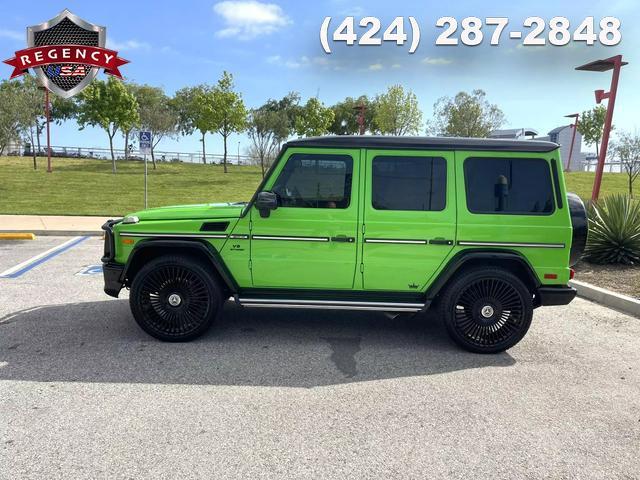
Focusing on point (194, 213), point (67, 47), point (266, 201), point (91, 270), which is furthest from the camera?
point (67, 47)

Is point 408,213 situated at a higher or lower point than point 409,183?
lower

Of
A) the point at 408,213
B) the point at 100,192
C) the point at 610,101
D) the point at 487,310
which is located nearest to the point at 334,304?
the point at 408,213

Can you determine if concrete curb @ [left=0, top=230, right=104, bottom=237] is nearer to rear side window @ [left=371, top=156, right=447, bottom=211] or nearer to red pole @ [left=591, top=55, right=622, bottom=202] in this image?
rear side window @ [left=371, top=156, right=447, bottom=211]

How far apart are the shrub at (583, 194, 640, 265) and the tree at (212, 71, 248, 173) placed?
2778 cm

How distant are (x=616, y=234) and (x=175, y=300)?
7557 millimetres

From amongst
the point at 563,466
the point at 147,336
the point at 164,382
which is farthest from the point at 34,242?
the point at 563,466

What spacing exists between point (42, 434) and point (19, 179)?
2564 cm

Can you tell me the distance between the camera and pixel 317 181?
172 inches

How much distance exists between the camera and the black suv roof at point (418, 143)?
432 centimetres

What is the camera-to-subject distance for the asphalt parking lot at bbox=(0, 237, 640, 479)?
8.91ft

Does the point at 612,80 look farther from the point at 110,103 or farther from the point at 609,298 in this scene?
the point at 110,103

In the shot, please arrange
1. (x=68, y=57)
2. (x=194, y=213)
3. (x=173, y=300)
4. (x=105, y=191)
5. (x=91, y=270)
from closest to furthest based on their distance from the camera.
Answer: (x=173, y=300) → (x=194, y=213) → (x=91, y=270) → (x=68, y=57) → (x=105, y=191)

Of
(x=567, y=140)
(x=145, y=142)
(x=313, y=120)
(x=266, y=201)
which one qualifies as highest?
(x=567, y=140)

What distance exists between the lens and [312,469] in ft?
8.65
